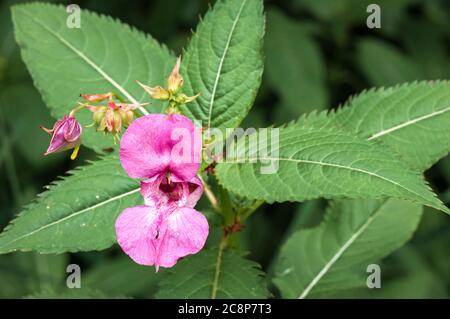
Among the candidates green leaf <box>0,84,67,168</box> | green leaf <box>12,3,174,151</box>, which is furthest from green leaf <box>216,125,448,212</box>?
green leaf <box>0,84,67,168</box>

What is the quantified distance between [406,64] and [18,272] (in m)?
2.36

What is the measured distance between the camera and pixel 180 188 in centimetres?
176

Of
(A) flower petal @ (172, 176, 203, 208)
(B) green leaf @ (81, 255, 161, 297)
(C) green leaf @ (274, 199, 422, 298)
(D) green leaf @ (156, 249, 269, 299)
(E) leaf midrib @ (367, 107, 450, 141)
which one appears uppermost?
(B) green leaf @ (81, 255, 161, 297)

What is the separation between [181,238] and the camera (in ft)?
5.40

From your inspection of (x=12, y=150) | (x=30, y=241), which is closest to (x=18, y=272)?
(x=12, y=150)

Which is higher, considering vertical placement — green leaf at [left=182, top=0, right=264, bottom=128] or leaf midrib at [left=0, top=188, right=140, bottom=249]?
green leaf at [left=182, top=0, right=264, bottom=128]

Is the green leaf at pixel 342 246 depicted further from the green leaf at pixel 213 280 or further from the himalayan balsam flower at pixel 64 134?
the himalayan balsam flower at pixel 64 134

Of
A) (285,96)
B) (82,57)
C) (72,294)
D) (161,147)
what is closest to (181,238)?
(161,147)

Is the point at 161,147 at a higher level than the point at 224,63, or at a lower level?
lower

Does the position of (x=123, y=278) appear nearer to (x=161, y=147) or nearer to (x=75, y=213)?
(x=75, y=213)

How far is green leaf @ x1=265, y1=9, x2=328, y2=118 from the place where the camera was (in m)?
3.61

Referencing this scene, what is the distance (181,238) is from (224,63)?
0.58m

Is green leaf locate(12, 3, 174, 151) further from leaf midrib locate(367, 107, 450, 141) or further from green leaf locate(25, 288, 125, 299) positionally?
leaf midrib locate(367, 107, 450, 141)

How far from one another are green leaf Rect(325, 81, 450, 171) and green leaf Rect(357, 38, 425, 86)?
5.54 ft
